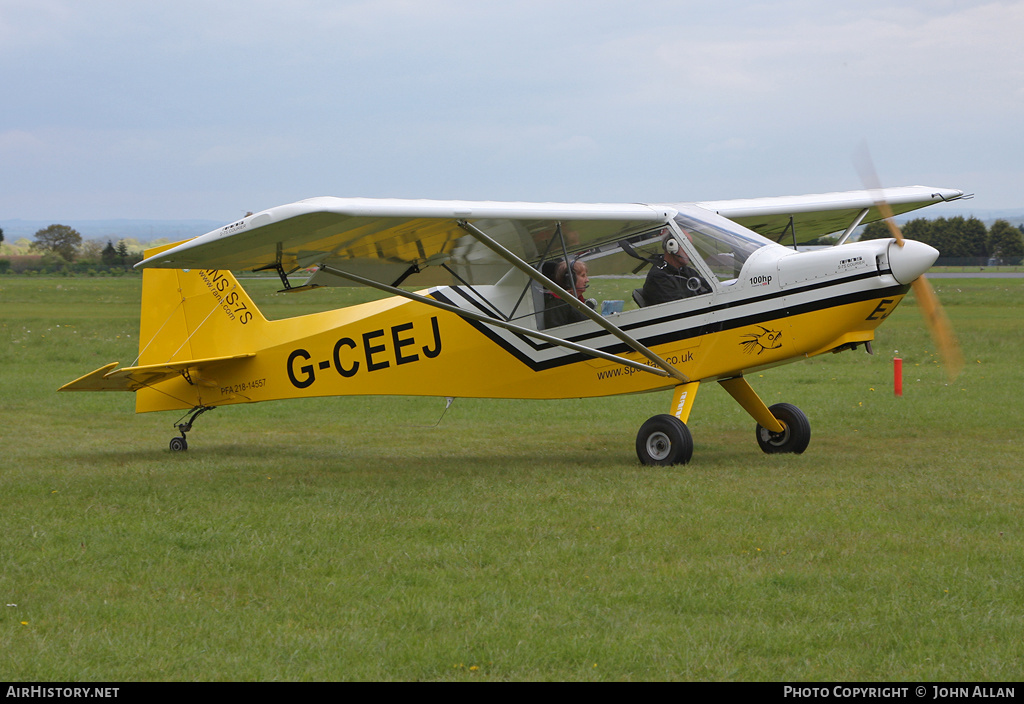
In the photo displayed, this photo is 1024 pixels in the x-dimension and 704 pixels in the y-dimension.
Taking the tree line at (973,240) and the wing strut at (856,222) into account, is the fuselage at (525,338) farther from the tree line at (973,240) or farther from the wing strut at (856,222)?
the tree line at (973,240)

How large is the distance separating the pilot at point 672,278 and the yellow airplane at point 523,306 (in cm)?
2

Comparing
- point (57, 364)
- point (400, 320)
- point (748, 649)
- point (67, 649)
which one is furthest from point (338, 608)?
point (57, 364)

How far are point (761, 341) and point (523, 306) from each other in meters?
2.68

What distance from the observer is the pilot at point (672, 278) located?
9.89m

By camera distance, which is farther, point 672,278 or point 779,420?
point 779,420

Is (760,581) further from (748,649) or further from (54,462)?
(54,462)

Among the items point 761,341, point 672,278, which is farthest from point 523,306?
point 761,341

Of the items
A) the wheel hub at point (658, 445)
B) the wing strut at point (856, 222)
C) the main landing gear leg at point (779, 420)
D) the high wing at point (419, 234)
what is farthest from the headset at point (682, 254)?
the wing strut at point (856, 222)

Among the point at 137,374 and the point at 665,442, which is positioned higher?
the point at 137,374

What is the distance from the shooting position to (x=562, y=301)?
35.0 ft

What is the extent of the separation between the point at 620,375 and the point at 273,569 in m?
5.22

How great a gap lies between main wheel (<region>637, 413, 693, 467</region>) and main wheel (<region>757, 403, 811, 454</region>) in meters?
1.42

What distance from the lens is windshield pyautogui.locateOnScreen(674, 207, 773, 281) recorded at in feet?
32.0

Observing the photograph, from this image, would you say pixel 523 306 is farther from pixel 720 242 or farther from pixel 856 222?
pixel 856 222
